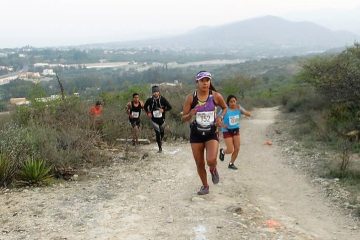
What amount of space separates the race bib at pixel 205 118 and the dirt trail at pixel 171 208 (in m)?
1.21

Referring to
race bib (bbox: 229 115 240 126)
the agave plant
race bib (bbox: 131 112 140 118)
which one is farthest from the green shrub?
race bib (bbox: 131 112 140 118)

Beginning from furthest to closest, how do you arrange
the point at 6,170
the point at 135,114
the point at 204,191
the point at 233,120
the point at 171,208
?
the point at 135,114
the point at 233,120
the point at 6,170
the point at 204,191
the point at 171,208

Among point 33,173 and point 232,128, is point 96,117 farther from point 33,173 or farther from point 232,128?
point 232,128

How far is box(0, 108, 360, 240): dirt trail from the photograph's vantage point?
18.2 ft

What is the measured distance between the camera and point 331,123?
1362 cm

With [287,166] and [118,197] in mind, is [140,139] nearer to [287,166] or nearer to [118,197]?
[287,166]

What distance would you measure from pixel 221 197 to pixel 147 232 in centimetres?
179

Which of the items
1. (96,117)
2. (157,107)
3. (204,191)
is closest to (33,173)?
(204,191)

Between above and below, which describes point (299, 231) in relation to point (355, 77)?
below

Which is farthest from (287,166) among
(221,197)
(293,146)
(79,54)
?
(79,54)

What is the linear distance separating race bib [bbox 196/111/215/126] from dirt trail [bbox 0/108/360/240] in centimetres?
121

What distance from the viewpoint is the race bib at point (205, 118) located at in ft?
20.6

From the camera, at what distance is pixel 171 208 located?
639 centimetres

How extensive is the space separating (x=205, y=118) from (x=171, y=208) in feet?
4.53
